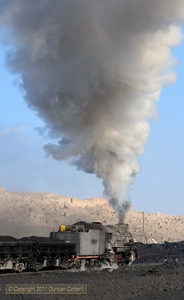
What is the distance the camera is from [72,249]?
27922mm

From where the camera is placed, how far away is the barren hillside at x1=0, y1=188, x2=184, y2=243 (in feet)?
275

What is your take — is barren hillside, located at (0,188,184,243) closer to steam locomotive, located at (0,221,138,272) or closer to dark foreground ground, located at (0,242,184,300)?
steam locomotive, located at (0,221,138,272)

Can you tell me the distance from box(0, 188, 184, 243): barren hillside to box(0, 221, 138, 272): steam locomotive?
48.2 m

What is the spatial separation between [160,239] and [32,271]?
65282 millimetres

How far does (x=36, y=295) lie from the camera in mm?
15562

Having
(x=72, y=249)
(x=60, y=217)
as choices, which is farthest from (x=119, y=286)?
(x=60, y=217)

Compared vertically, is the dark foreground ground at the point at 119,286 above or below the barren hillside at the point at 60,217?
below

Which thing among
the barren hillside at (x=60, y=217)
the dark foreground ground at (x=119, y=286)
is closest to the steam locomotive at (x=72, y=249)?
the dark foreground ground at (x=119, y=286)

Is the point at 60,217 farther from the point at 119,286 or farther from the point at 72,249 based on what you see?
the point at 119,286

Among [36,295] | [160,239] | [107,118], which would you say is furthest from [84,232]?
[160,239]

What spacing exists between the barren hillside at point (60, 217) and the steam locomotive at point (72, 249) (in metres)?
48.2

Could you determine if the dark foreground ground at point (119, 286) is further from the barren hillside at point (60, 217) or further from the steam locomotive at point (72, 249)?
the barren hillside at point (60, 217)

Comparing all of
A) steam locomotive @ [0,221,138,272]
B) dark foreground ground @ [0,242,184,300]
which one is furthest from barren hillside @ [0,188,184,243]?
dark foreground ground @ [0,242,184,300]

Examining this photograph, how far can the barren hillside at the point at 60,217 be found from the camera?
83.9 meters
